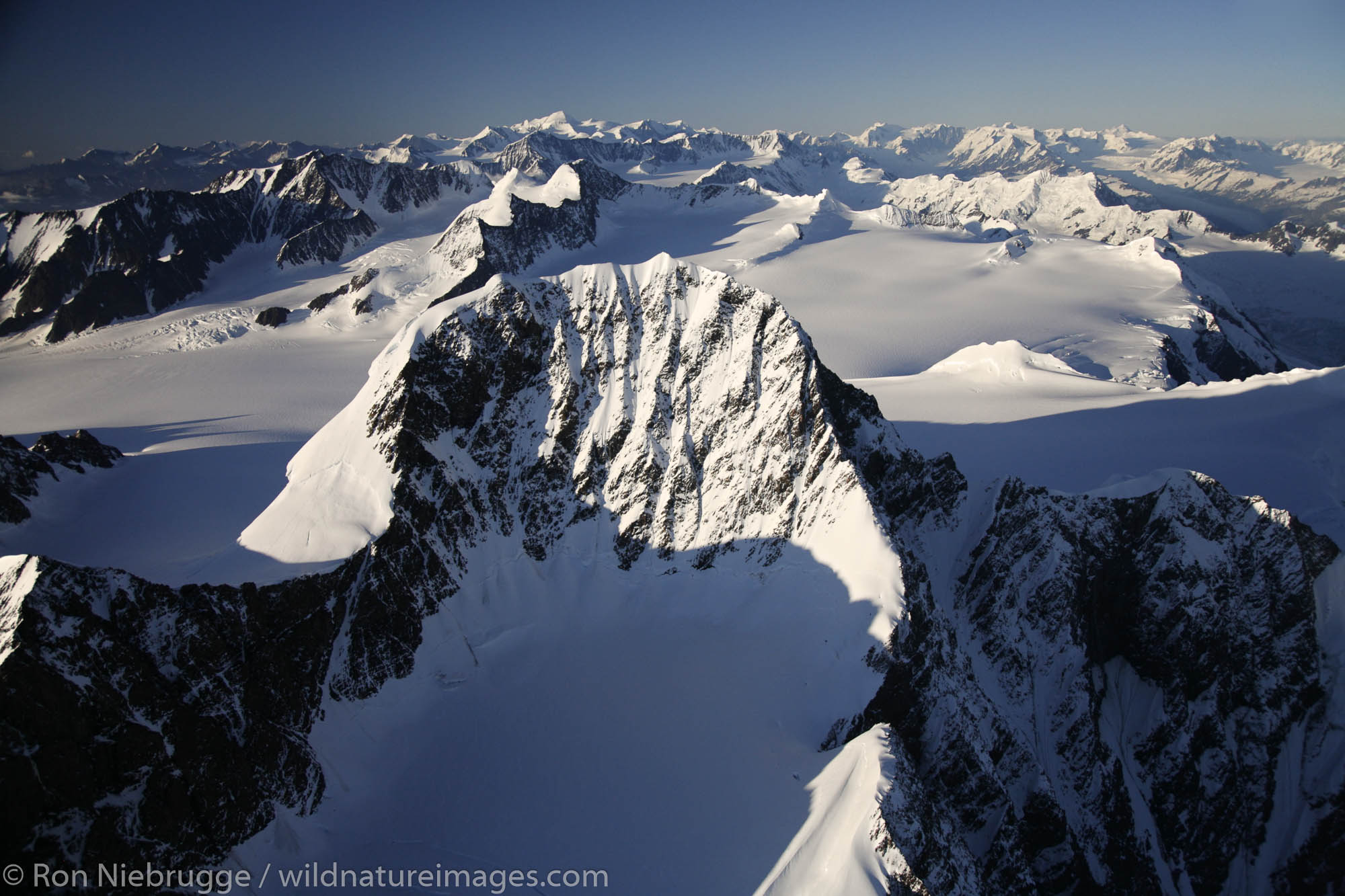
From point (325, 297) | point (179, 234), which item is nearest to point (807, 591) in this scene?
point (325, 297)

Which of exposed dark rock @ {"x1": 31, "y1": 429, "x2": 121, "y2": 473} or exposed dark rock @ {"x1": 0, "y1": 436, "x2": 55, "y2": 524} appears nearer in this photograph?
exposed dark rock @ {"x1": 0, "y1": 436, "x2": 55, "y2": 524}

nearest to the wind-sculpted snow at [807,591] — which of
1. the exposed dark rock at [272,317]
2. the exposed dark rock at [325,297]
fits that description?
the exposed dark rock at [272,317]

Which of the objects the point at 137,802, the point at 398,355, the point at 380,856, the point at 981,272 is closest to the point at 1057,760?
the point at 380,856

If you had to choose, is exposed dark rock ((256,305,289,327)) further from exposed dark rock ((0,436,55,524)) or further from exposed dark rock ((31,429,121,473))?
exposed dark rock ((0,436,55,524))

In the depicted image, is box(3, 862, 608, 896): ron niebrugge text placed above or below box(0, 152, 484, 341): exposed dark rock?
below

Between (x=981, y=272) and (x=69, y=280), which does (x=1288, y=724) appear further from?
(x=69, y=280)

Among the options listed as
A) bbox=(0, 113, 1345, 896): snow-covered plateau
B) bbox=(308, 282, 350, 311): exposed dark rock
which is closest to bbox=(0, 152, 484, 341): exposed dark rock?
bbox=(308, 282, 350, 311): exposed dark rock

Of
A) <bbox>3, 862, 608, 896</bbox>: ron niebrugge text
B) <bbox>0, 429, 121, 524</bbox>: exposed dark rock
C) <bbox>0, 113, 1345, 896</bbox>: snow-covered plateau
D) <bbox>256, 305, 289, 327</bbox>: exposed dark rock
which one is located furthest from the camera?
<bbox>256, 305, 289, 327</bbox>: exposed dark rock

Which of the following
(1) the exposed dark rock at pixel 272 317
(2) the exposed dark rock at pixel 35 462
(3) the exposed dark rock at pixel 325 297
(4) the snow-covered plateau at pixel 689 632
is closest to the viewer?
(4) the snow-covered plateau at pixel 689 632

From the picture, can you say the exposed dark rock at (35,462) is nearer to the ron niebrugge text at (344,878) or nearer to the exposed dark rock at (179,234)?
the ron niebrugge text at (344,878)
